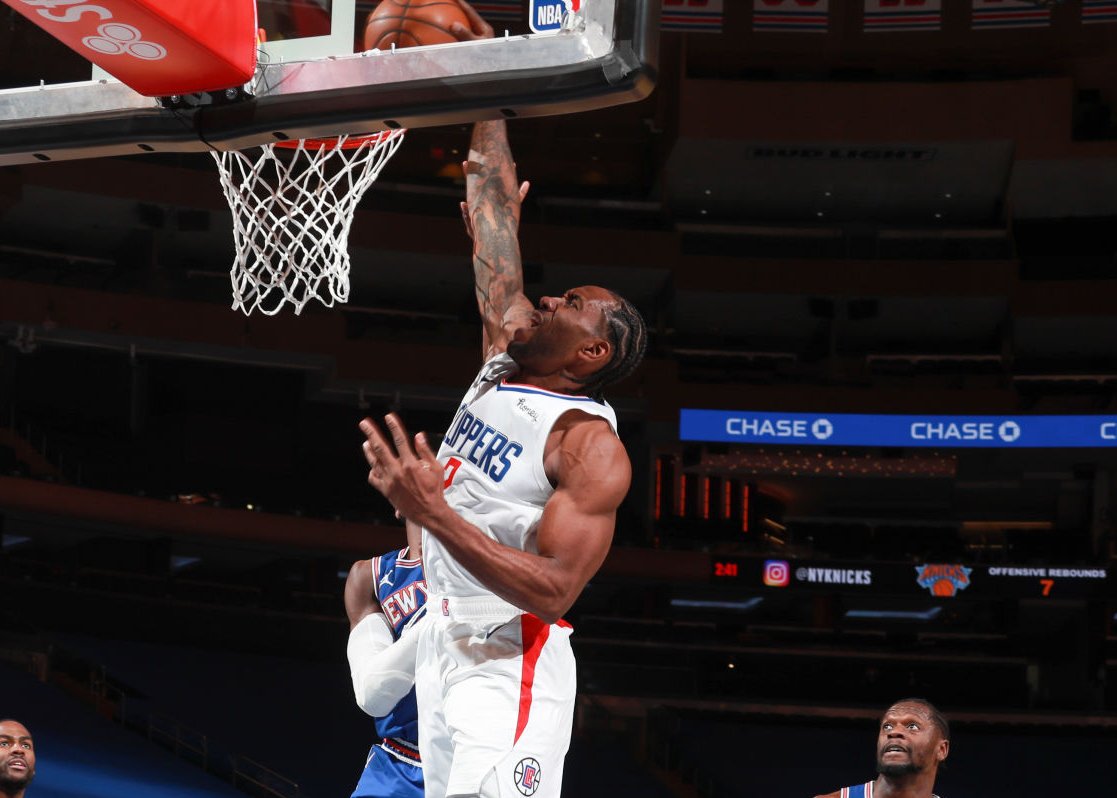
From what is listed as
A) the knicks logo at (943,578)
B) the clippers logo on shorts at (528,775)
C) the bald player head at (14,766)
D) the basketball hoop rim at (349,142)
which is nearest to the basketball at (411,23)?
the basketball hoop rim at (349,142)

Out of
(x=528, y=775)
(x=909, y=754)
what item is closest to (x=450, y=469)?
(x=528, y=775)

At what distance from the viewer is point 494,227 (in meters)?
3.98

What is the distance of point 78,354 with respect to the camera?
A: 1992 cm

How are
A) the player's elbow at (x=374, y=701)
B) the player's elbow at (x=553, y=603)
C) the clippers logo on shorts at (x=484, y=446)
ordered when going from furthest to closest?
the player's elbow at (x=374, y=701) < the clippers logo on shorts at (x=484, y=446) < the player's elbow at (x=553, y=603)

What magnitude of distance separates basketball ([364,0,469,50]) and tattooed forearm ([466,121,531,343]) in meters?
0.29

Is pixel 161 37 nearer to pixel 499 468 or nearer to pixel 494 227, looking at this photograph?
pixel 494 227

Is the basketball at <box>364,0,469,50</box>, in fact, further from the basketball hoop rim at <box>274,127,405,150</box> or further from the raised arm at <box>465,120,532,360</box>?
the basketball hoop rim at <box>274,127,405,150</box>

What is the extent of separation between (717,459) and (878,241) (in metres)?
3.68

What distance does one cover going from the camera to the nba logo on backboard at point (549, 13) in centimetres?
343

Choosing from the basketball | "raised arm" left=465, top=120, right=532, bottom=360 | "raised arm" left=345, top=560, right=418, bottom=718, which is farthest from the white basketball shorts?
the basketball

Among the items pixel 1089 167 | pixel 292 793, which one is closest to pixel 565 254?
pixel 1089 167

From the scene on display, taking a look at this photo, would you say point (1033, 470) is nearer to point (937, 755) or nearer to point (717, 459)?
point (717, 459)

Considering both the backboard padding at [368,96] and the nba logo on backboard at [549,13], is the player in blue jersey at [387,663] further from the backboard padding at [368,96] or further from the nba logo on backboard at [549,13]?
the nba logo on backboard at [549,13]

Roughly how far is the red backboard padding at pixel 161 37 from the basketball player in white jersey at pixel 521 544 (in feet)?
3.10
